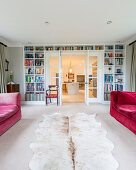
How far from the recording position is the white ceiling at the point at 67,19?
2.08 meters

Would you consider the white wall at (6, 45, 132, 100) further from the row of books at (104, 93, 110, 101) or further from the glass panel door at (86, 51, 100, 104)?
the row of books at (104, 93, 110, 101)

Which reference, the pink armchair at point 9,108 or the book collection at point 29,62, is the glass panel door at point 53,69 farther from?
the pink armchair at point 9,108

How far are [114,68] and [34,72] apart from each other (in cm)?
352

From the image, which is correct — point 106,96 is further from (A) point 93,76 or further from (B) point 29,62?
(B) point 29,62

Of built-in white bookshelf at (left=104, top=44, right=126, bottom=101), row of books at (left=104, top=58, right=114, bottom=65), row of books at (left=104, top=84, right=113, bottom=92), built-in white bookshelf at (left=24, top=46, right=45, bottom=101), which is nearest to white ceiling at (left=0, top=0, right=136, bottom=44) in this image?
built-in white bookshelf at (left=104, top=44, right=126, bottom=101)

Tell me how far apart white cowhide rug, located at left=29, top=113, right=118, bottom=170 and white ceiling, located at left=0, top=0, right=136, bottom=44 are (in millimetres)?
2616

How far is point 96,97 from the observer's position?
15.5 feet

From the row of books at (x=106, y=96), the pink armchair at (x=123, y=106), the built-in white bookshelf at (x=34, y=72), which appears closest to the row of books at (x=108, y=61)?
the row of books at (x=106, y=96)

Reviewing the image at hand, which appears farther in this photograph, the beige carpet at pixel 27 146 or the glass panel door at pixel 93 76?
the glass panel door at pixel 93 76

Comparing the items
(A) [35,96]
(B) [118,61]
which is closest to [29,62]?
(A) [35,96]

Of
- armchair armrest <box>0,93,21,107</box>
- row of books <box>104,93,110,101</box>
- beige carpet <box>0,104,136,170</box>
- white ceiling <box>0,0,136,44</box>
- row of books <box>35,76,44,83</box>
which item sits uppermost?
white ceiling <box>0,0,136,44</box>

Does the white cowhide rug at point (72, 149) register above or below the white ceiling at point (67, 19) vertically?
below

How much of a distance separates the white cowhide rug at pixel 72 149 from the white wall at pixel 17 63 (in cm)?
297

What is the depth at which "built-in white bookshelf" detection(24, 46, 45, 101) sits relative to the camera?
446 cm
